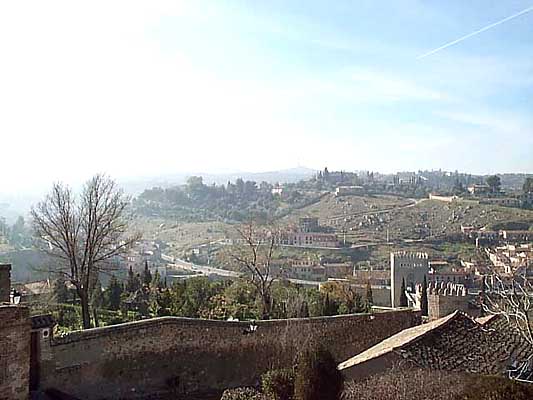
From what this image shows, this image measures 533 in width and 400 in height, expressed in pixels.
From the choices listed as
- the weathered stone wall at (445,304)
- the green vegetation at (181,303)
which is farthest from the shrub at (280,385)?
the weathered stone wall at (445,304)

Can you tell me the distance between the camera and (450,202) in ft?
228

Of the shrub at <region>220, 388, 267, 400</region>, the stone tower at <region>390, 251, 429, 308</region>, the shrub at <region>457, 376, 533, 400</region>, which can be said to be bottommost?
the stone tower at <region>390, 251, 429, 308</region>

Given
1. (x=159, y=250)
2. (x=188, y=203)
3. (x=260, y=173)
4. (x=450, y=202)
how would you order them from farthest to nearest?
(x=260, y=173) → (x=188, y=203) → (x=450, y=202) → (x=159, y=250)

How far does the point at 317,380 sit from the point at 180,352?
4.27 m

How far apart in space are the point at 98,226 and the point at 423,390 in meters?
8.44

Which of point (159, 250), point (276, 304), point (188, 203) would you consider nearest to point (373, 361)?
point (276, 304)

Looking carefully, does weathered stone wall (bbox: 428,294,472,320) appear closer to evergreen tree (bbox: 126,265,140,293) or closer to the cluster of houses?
evergreen tree (bbox: 126,265,140,293)

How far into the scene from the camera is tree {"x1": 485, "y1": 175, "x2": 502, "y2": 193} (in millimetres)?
71569

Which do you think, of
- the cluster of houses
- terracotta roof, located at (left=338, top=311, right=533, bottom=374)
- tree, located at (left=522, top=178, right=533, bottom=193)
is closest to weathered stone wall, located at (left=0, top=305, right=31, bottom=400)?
terracotta roof, located at (left=338, top=311, right=533, bottom=374)

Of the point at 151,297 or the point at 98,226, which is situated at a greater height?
the point at 98,226

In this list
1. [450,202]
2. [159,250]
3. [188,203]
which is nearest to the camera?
[159,250]

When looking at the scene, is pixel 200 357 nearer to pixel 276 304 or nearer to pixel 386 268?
pixel 276 304

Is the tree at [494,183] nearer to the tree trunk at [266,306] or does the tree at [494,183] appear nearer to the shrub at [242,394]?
the tree trunk at [266,306]

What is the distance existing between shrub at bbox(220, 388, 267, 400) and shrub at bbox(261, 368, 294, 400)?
1.10 metres
